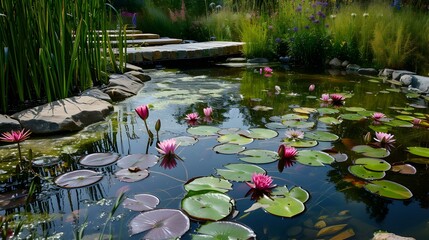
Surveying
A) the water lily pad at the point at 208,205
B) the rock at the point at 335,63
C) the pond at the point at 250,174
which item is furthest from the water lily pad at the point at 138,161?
the rock at the point at 335,63

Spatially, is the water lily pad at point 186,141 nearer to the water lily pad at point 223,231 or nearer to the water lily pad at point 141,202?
the water lily pad at point 141,202

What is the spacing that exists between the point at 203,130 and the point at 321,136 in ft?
2.27

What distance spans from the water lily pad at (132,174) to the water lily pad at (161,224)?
1.06 ft

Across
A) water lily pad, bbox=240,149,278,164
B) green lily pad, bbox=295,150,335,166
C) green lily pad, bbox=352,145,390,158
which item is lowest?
green lily pad, bbox=352,145,390,158

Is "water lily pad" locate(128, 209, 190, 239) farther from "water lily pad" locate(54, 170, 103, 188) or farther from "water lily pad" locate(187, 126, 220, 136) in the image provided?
"water lily pad" locate(187, 126, 220, 136)

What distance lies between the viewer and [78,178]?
152cm

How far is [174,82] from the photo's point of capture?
392 cm

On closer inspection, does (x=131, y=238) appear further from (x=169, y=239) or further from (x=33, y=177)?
(x=33, y=177)

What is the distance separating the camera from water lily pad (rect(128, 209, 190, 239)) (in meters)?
1.14

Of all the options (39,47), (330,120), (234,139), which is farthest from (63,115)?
(330,120)

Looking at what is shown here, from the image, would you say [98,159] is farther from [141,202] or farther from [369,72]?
[369,72]

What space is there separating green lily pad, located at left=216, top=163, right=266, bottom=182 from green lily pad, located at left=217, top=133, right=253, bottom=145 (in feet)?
1.07

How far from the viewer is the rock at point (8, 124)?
1.98 meters

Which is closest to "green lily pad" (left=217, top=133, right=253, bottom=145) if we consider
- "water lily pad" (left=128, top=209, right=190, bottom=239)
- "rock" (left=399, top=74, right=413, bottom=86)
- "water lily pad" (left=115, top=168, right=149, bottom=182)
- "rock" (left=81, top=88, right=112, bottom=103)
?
"water lily pad" (left=115, top=168, right=149, bottom=182)
